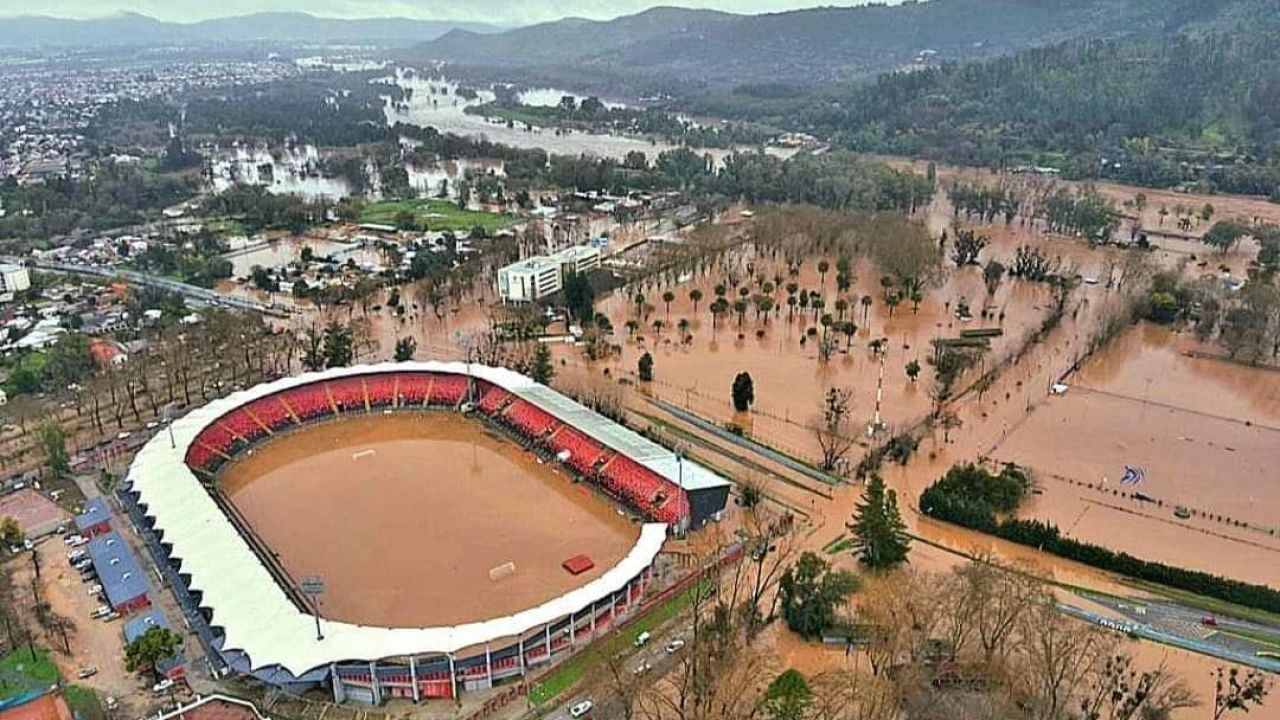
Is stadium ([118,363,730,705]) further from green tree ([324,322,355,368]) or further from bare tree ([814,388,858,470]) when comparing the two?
bare tree ([814,388,858,470])

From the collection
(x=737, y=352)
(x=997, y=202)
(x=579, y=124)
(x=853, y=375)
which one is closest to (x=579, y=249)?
(x=737, y=352)

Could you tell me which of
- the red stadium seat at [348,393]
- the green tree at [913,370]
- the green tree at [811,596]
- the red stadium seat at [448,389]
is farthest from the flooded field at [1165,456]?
the red stadium seat at [348,393]

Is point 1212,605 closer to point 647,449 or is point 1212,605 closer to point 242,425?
point 647,449

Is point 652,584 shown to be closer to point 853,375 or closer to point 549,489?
point 549,489

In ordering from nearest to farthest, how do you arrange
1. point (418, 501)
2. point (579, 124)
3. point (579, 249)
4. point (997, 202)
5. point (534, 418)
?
point (418, 501) < point (534, 418) < point (579, 249) < point (997, 202) < point (579, 124)

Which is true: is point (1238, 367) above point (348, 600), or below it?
above

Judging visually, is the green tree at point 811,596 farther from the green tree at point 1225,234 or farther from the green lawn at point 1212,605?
the green tree at point 1225,234

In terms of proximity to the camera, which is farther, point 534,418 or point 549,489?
point 534,418

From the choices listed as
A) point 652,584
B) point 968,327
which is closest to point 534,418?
point 652,584

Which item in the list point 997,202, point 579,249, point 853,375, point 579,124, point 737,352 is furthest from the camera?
point 579,124
